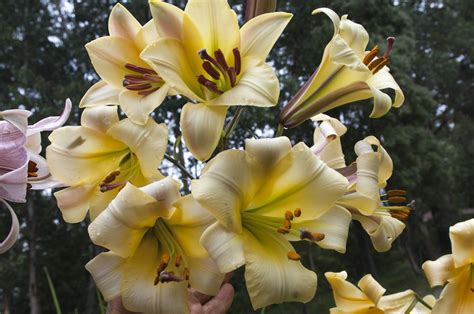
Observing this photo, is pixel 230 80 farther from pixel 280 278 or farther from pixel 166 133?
pixel 280 278

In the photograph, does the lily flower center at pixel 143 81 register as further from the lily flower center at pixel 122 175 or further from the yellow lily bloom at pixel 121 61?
the lily flower center at pixel 122 175

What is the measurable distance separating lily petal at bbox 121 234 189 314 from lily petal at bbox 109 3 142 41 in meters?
0.34

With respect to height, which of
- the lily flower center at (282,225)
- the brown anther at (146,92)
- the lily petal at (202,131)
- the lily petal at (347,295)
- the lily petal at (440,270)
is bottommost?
the lily petal at (347,295)

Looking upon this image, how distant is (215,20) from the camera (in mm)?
809

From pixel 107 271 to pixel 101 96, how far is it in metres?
0.29

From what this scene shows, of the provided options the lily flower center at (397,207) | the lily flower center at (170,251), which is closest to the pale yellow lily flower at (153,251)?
the lily flower center at (170,251)

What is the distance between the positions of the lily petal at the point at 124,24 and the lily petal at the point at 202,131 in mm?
208

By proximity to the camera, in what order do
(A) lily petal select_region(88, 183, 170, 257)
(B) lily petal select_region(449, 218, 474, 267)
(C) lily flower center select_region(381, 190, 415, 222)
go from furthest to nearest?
1. (B) lily petal select_region(449, 218, 474, 267)
2. (C) lily flower center select_region(381, 190, 415, 222)
3. (A) lily petal select_region(88, 183, 170, 257)

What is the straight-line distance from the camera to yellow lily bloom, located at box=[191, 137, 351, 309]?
69 cm

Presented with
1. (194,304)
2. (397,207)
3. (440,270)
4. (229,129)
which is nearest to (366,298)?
(440,270)

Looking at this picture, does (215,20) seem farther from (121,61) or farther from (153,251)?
(153,251)

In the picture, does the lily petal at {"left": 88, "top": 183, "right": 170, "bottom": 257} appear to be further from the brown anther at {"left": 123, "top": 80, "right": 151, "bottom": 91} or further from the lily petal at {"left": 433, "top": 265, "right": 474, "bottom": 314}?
the lily petal at {"left": 433, "top": 265, "right": 474, "bottom": 314}

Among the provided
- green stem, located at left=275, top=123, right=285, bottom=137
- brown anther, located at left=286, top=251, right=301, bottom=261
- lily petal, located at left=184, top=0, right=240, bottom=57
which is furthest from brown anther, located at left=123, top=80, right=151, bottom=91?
brown anther, located at left=286, top=251, right=301, bottom=261

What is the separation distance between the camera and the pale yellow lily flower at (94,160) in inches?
31.4
